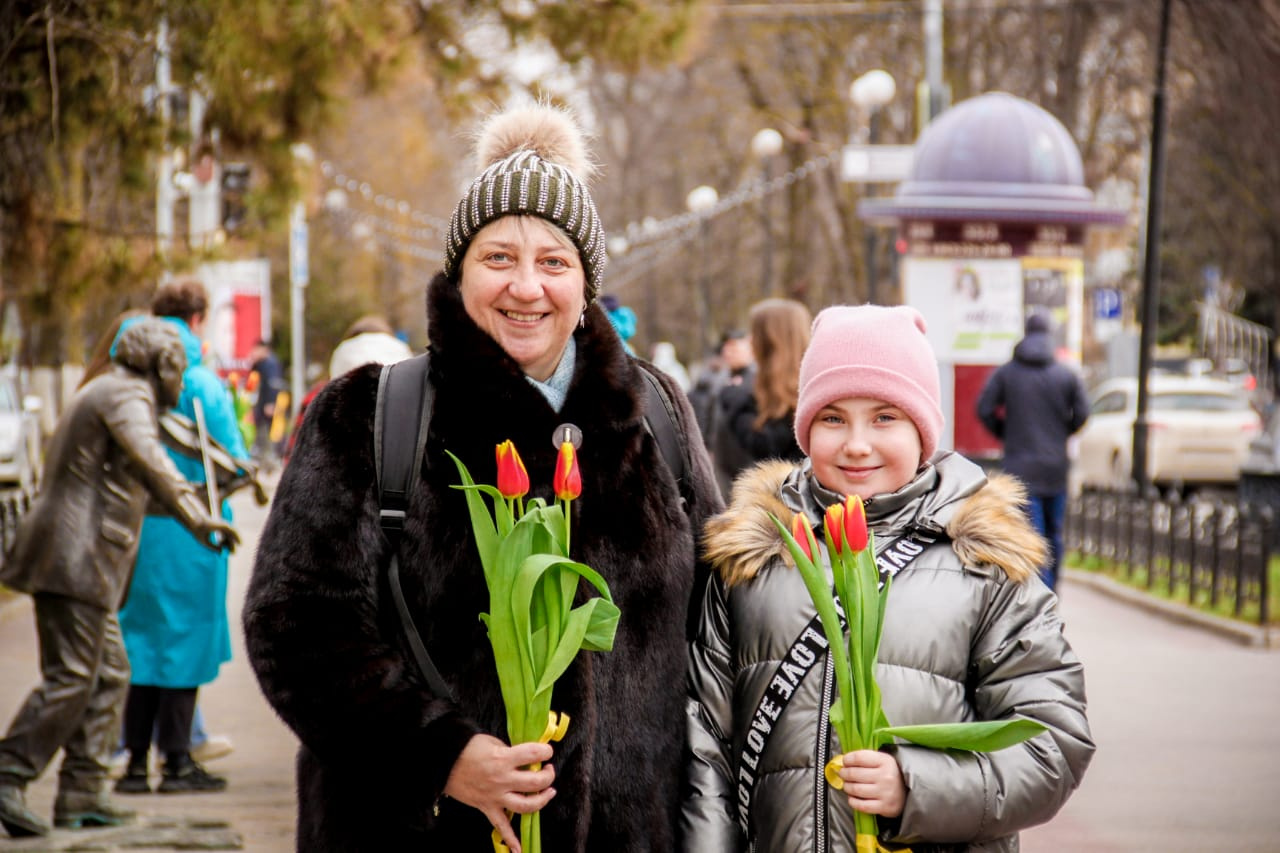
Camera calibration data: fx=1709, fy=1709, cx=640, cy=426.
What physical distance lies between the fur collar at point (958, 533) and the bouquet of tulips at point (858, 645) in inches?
9.1

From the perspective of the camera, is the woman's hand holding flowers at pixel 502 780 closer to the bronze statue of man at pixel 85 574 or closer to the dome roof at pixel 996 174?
the bronze statue of man at pixel 85 574

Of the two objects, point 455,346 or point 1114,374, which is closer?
point 455,346

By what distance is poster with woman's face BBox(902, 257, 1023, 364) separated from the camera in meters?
12.7

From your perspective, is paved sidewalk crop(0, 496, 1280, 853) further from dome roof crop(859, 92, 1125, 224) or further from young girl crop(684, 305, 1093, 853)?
dome roof crop(859, 92, 1125, 224)

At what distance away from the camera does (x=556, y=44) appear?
13961mm

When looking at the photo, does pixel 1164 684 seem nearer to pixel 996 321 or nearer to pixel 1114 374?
pixel 996 321

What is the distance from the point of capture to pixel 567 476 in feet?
8.54

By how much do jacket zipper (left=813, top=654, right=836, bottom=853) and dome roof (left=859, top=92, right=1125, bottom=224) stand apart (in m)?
9.92

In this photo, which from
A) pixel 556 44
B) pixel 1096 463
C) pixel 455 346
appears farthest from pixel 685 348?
pixel 455 346

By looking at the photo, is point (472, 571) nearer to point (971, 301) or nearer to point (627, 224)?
point (971, 301)

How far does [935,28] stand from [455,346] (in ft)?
62.2

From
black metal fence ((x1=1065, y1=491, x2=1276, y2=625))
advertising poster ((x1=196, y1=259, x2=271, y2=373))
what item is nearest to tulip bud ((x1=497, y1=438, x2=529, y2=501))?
black metal fence ((x1=1065, y1=491, x2=1276, y2=625))

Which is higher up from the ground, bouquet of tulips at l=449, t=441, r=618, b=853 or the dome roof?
the dome roof

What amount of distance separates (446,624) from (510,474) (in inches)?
12.9
